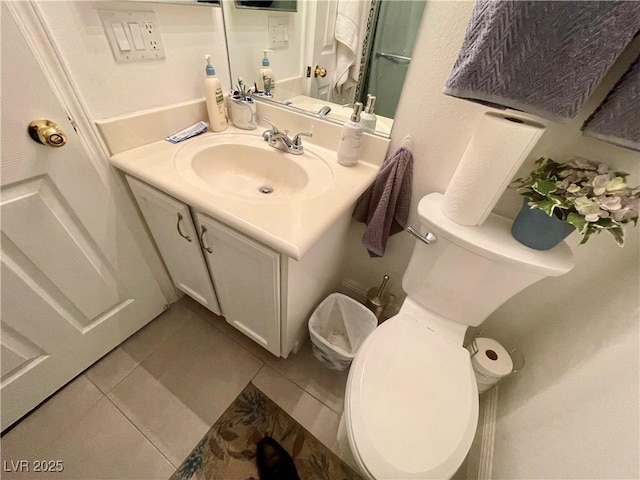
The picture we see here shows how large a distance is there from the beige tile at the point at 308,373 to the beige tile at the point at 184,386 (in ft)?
0.14

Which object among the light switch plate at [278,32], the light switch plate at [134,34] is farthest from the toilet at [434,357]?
the light switch plate at [134,34]

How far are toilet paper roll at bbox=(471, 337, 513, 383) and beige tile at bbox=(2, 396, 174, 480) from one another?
45.8 inches

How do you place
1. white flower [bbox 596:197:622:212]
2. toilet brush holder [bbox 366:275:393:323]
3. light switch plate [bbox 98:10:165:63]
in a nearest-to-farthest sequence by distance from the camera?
white flower [bbox 596:197:622:212] → light switch plate [bbox 98:10:165:63] → toilet brush holder [bbox 366:275:393:323]

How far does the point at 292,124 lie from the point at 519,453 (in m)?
1.35

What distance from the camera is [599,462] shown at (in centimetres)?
52

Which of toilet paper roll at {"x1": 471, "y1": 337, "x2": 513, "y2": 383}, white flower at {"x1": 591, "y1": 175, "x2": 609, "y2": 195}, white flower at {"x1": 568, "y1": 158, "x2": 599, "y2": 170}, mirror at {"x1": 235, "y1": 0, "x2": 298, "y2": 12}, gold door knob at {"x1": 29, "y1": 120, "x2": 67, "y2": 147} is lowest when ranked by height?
toilet paper roll at {"x1": 471, "y1": 337, "x2": 513, "y2": 383}

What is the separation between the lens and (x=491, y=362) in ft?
2.93

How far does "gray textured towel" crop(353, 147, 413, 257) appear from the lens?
857 mm

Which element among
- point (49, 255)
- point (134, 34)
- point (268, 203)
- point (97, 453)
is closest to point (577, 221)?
point (268, 203)

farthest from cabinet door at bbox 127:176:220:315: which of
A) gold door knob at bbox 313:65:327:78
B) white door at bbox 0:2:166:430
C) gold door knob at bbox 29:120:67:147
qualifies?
gold door knob at bbox 313:65:327:78

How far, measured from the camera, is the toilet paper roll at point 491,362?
0.88m

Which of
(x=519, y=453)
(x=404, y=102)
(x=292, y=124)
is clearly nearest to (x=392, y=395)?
(x=519, y=453)

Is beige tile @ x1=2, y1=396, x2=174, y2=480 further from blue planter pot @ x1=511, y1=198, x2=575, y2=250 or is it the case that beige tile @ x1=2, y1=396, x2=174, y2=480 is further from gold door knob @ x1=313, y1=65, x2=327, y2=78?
gold door knob @ x1=313, y1=65, x2=327, y2=78

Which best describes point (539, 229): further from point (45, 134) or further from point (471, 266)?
point (45, 134)
